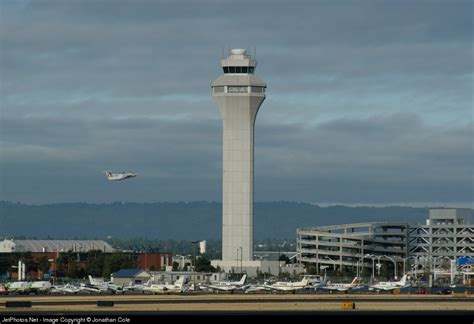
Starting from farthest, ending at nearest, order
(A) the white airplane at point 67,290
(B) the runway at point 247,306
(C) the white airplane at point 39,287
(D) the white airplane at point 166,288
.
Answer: (C) the white airplane at point 39,287, (A) the white airplane at point 67,290, (D) the white airplane at point 166,288, (B) the runway at point 247,306

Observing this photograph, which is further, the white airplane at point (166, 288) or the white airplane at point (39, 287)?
the white airplane at point (39, 287)

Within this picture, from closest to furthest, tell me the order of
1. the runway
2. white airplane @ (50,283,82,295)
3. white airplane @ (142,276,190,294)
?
the runway < white airplane @ (142,276,190,294) < white airplane @ (50,283,82,295)

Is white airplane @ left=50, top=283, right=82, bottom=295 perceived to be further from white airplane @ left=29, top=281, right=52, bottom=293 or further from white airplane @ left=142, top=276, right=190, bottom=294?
white airplane @ left=142, top=276, right=190, bottom=294

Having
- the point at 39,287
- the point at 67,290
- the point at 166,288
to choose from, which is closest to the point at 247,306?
the point at 166,288

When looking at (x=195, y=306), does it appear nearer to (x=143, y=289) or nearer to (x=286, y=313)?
(x=286, y=313)

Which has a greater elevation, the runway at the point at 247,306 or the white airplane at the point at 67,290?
the white airplane at the point at 67,290

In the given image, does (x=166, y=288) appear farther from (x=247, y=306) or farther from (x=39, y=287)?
(x=247, y=306)

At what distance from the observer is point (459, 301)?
145875 millimetres

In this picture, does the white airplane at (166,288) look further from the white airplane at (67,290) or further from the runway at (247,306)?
the runway at (247,306)

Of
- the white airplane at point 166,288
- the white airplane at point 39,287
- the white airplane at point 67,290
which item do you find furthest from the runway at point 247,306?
the white airplane at point 39,287

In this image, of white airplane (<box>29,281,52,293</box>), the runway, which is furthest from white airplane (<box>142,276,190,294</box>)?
the runway

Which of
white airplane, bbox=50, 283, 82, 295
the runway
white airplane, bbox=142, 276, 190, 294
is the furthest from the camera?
white airplane, bbox=50, 283, 82, 295

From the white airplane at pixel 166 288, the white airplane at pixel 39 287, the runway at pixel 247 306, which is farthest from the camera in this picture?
the white airplane at pixel 39 287
